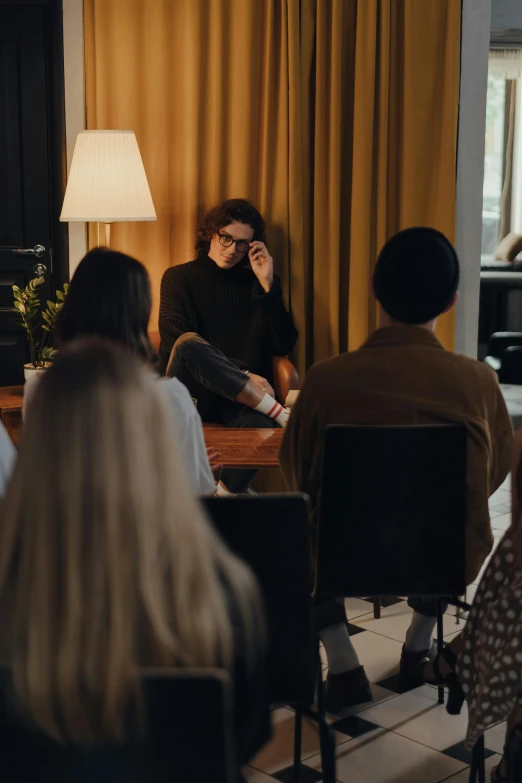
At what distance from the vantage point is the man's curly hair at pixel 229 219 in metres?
4.06

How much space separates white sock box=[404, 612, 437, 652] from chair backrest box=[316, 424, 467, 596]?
0.60 meters

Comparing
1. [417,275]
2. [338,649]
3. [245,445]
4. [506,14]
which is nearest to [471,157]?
[245,445]

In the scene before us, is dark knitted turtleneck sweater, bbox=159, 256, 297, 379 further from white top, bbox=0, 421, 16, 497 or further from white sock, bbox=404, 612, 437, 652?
white top, bbox=0, 421, 16, 497

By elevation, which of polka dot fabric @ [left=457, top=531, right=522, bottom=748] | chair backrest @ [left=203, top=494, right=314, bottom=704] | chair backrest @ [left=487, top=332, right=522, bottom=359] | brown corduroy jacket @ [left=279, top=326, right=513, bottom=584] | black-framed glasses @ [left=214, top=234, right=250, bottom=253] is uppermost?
black-framed glasses @ [left=214, top=234, right=250, bottom=253]

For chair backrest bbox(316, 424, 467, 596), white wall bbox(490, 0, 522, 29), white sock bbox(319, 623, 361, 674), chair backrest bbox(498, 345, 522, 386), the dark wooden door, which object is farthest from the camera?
white wall bbox(490, 0, 522, 29)

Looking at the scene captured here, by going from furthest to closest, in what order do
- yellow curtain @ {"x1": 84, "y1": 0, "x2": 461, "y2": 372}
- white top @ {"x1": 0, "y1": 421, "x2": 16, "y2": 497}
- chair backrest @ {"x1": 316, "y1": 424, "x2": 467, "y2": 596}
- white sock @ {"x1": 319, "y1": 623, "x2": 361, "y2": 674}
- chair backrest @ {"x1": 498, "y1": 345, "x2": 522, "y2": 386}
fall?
chair backrest @ {"x1": 498, "y1": 345, "x2": 522, "y2": 386} < yellow curtain @ {"x1": 84, "y1": 0, "x2": 461, "y2": 372} < white sock @ {"x1": 319, "y1": 623, "x2": 361, "y2": 674} < chair backrest @ {"x1": 316, "y1": 424, "x2": 467, "y2": 596} < white top @ {"x1": 0, "y1": 421, "x2": 16, "y2": 497}

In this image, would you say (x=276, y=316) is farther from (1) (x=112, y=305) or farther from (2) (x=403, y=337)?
(1) (x=112, y=305)

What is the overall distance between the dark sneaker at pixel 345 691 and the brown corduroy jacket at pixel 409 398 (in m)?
0.56

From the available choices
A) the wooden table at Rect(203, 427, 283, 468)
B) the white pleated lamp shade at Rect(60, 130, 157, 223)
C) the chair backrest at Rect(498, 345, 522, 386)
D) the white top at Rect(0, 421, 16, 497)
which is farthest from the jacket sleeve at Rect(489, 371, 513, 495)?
the chair backrest at Rect(498, 345, 522, 386)

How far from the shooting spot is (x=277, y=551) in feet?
5.39

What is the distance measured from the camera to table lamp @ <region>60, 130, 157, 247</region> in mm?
3955

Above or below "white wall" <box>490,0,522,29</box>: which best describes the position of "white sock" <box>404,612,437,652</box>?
below

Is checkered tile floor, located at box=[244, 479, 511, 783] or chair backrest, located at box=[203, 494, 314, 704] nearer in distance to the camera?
chair backrest, located at box=[203, 494, 314, 704]

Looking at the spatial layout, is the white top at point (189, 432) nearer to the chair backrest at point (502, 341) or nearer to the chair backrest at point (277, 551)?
the chair backrest at point (277, 551)
